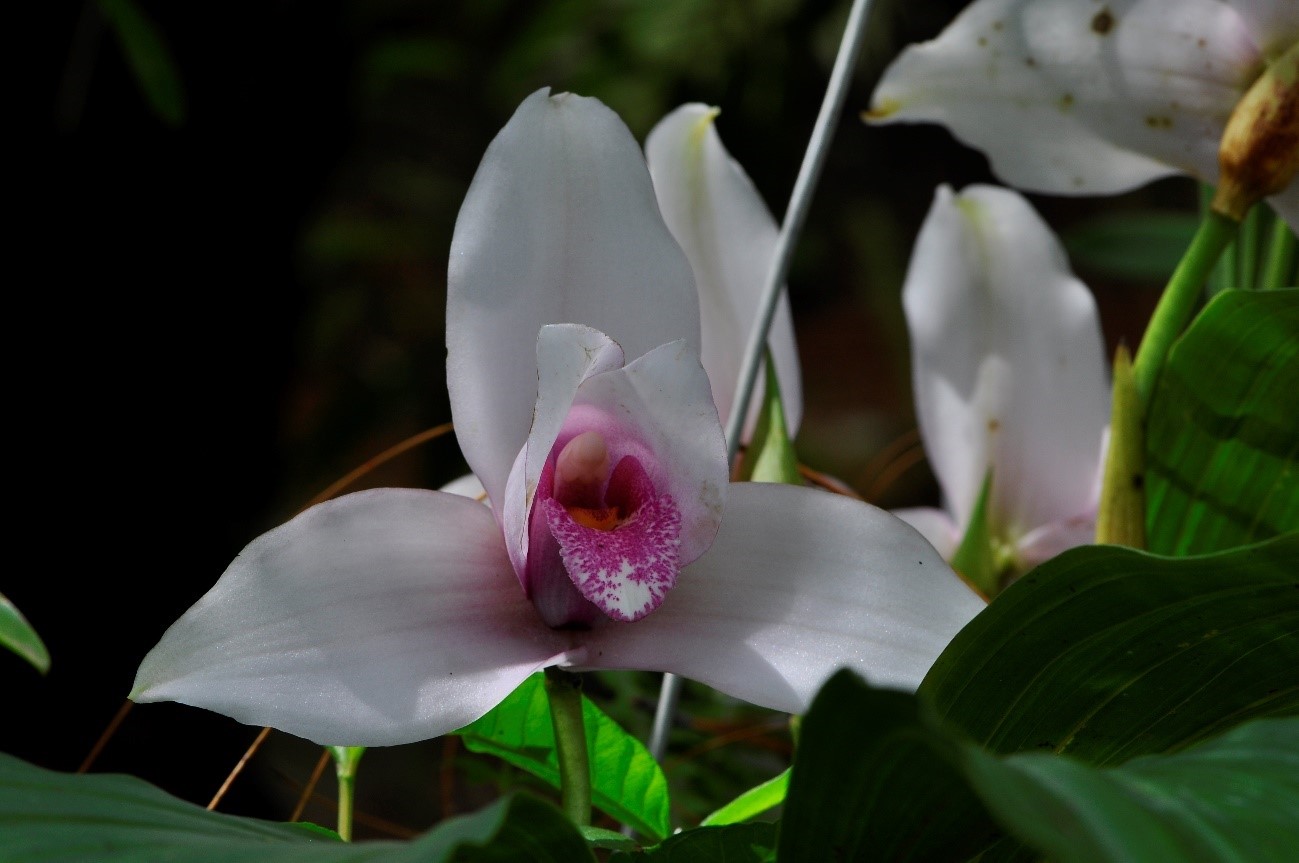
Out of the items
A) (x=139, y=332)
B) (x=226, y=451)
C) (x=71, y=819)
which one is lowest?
(x=226, y=451)

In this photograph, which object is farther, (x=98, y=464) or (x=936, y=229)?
(x=98, y=464)

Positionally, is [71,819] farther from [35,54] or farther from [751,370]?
[35,54]

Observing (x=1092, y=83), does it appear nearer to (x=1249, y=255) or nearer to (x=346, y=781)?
(x=1249, y=255)

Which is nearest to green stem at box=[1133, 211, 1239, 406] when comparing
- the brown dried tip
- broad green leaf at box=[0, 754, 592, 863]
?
the brown dried tip

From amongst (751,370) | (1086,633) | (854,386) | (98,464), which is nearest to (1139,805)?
(1086,633)

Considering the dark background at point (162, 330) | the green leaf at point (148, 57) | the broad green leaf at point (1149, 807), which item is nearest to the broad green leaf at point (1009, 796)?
the broad green leaf at point (1149, 807)

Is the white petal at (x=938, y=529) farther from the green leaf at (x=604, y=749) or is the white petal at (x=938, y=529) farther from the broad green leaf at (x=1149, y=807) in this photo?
the broad green leaf at (x=1149, y=807)

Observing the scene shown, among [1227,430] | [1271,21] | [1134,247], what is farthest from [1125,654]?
[1134,247]
